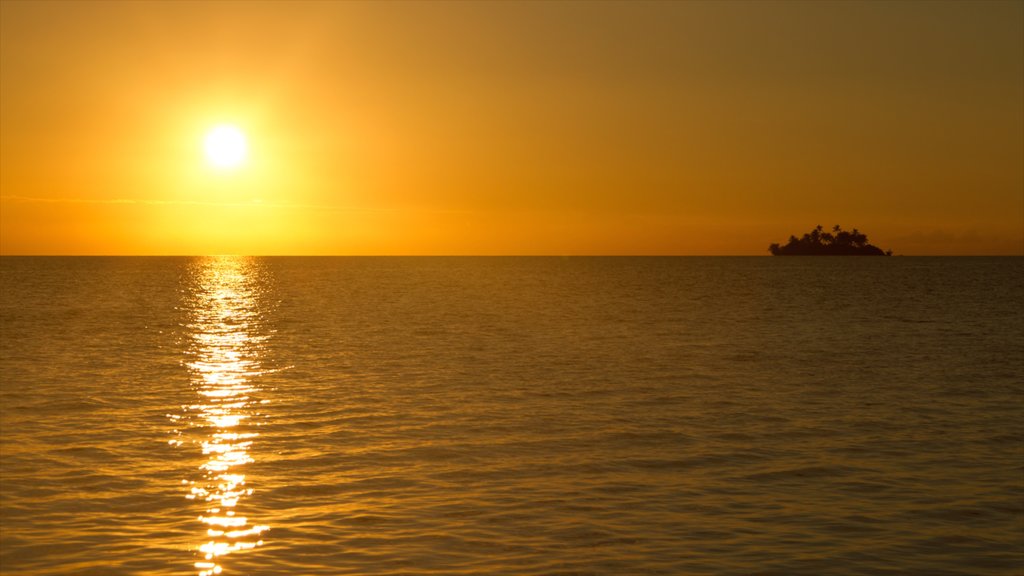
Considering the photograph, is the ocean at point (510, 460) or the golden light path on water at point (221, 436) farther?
the golden light path on water at point (221, 436)

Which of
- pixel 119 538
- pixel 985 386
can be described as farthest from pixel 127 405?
pixel 985 386

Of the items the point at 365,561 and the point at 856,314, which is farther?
the point at 856,314

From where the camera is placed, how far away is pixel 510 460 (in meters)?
19.0

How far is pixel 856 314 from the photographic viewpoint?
7169cm

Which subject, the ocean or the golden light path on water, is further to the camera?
the golden light path on water

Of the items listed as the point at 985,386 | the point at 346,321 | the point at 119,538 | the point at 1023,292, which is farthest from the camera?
the point at 1023,292

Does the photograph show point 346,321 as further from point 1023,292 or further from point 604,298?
point 1023,292

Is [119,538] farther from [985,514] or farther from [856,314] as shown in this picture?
[856,314]

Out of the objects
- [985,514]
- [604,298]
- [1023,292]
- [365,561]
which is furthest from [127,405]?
[1023,292]

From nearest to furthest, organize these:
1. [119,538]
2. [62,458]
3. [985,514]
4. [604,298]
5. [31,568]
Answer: [31,568]
[119,538]
[985,514]
[62,458]
[604,298]

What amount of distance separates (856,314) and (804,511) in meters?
60.0

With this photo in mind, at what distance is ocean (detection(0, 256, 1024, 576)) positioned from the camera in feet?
43.3

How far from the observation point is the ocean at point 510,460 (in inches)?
520

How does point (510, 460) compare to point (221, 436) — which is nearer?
point (510, 460)
